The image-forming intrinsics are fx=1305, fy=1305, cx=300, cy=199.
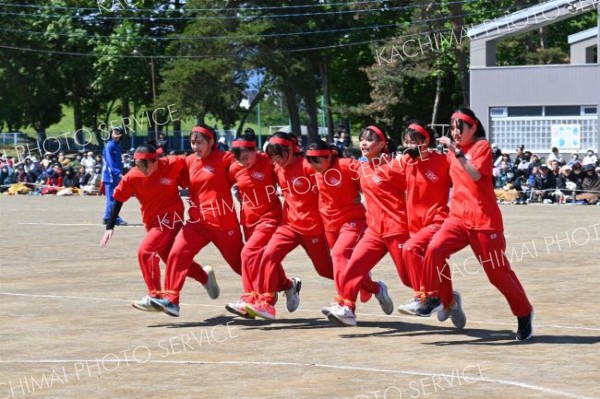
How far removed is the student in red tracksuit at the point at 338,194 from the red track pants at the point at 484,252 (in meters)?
1.18

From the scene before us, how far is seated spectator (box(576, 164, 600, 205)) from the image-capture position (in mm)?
32281

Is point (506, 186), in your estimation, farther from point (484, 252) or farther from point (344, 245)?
point (484, 252)

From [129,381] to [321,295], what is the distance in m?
5.43

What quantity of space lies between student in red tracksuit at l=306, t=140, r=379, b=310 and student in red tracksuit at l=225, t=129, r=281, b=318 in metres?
0.62

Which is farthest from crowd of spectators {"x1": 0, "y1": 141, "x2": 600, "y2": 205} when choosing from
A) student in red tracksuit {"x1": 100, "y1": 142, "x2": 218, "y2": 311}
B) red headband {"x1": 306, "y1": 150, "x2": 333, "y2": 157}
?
red headband {"x1": 306, "y1": 150, "x2": 333, "y2": 157}

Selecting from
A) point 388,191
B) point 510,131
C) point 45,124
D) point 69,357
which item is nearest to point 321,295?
point 388,191

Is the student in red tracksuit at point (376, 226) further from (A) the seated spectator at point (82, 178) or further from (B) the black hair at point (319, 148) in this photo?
(A) the seated spectator at point (82, 178)

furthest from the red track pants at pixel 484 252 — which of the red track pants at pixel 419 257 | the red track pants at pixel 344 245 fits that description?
the red track pants at pixel 344 245

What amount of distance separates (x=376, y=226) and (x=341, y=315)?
86 cm

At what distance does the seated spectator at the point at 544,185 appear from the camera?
3338cm

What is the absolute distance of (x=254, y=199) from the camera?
12727 millimetres

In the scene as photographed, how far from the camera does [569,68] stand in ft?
139

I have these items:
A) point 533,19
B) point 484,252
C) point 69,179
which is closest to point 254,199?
point 484,252

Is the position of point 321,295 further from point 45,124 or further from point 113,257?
point 45,124
